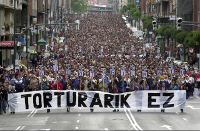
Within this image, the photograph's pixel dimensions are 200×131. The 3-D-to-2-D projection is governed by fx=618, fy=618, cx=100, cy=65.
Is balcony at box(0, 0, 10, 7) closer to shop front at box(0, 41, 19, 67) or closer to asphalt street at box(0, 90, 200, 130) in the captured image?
shop front at box(0, 41, 19, 67)

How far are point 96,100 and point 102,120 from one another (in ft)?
11.2

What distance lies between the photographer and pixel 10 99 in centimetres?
2948

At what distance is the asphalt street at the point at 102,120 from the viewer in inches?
953

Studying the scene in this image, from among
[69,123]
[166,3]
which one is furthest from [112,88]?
[166,3]

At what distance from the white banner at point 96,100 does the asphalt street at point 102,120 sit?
37cm

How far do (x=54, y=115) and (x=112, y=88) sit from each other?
373 cm

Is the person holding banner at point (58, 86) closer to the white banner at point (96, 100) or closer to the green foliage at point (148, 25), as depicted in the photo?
the white banner at point (96, 100)

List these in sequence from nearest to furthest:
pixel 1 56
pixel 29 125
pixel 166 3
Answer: pixel 29 125
pixel 1 56
pixel 166 3

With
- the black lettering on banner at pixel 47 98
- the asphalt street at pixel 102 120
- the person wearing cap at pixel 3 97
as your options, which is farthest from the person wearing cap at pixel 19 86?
the black lettering on banner at pixel 47 98

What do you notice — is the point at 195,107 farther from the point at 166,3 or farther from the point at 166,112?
the point at 166,3

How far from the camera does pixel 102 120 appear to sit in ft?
87.1

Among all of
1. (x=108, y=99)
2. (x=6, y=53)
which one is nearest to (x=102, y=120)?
(x=108, y=99)

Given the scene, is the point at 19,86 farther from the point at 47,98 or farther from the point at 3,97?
the point at 47,98

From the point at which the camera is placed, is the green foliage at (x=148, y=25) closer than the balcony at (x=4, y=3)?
No
